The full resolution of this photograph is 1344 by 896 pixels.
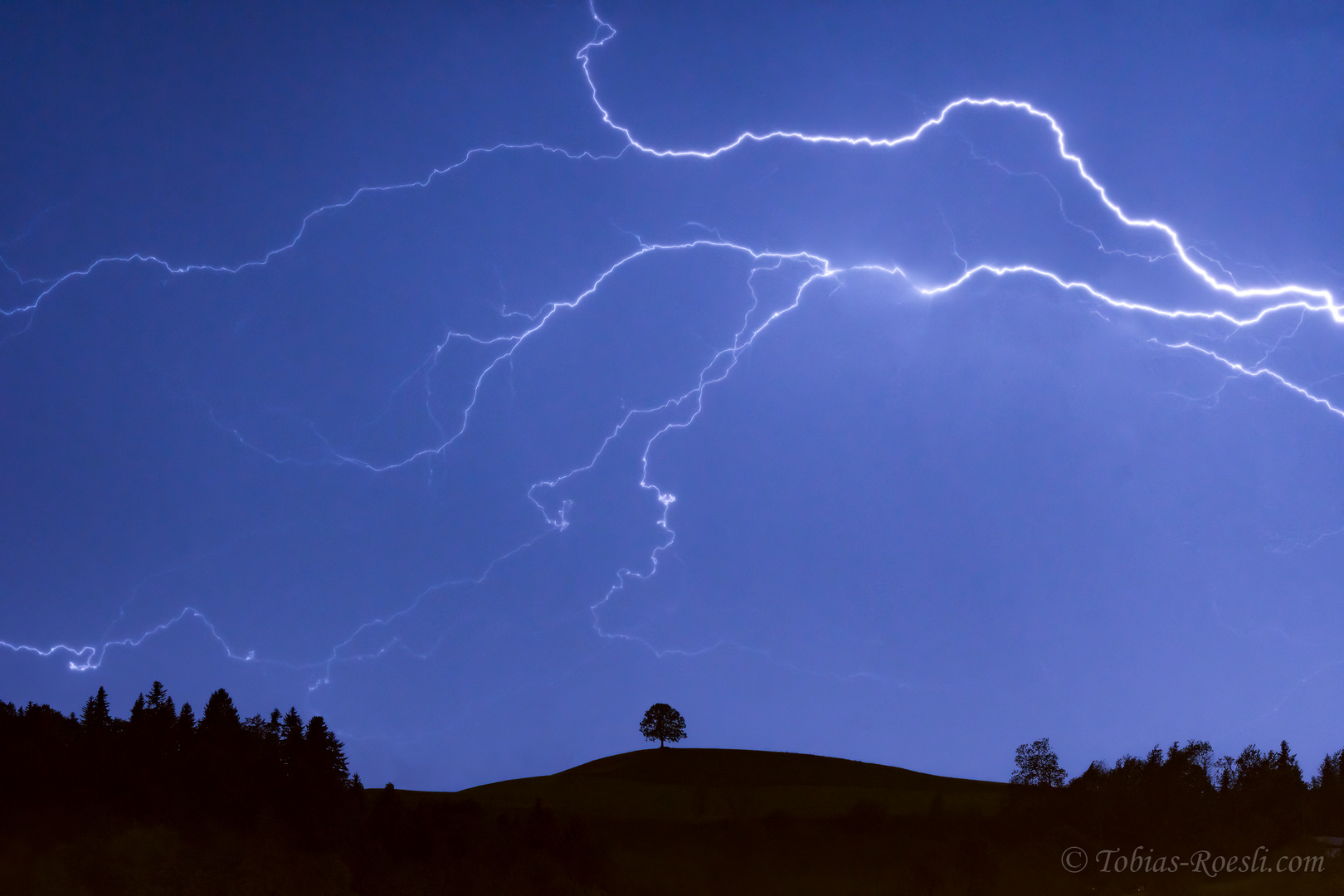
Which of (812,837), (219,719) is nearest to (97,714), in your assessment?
(219,719)

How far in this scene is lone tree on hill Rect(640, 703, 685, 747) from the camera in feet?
212

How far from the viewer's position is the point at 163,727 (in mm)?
33594

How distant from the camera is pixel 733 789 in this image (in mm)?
46656

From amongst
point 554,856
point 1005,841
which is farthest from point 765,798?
point 554,856

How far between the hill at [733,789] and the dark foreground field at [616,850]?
0.39 m

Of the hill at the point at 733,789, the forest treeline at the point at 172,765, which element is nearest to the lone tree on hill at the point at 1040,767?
the hill at the point at 733,789

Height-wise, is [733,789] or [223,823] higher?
[733,789]

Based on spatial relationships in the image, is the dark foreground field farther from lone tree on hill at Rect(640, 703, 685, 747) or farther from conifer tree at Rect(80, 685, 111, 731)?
lone tree on hill at Rect(640, 703, 685, 747)

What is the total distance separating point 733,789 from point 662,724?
728 inches

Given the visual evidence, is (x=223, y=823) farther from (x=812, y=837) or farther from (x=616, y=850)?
(x=812, y=837)

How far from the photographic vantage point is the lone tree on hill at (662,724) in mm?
64688

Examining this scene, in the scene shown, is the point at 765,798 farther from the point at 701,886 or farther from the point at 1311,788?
the point at 1311,788

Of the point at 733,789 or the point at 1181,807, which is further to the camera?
the point at 733,789

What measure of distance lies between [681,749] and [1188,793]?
98.5 feet
